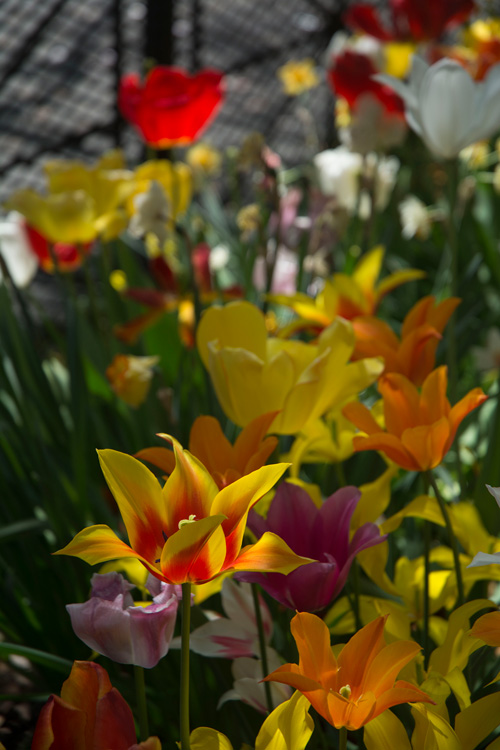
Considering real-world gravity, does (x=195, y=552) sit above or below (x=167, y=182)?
above

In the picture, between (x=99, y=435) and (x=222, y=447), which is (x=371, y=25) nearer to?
(x=99, y=435)

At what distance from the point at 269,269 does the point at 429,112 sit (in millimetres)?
217

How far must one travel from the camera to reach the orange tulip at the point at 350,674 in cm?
27

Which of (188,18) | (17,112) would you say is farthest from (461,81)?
(188,18)

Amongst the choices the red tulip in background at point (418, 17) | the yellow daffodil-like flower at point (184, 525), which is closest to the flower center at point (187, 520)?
the yellow daffodil-like flower at point (184, 525)

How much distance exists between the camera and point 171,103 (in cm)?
84

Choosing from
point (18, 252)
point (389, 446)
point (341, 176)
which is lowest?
point (341, 176)

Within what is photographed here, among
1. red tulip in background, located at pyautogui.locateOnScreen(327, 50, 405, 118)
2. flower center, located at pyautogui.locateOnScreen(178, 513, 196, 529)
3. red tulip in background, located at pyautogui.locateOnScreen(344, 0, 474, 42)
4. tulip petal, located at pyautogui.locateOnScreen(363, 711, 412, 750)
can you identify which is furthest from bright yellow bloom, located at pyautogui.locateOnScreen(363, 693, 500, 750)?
red tulip in background, located at pyautogui.locateOnScreen(344, 0, 474, 42)

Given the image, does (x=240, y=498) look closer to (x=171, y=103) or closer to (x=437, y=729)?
(x=437, y=729)

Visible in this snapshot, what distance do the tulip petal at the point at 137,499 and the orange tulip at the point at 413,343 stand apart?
19 cm

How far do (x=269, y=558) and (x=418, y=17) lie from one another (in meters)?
1.28

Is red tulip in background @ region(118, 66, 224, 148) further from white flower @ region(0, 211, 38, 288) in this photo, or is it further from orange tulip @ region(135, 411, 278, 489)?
orange tulip @ region(135, 411, 278, 489)

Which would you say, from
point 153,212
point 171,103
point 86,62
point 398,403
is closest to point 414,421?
point 398,403

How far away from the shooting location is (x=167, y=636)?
0.31m
